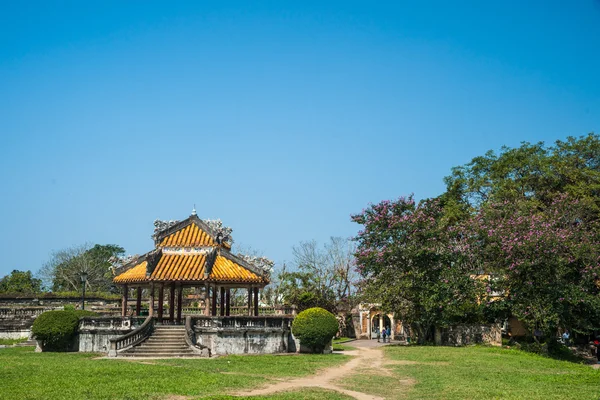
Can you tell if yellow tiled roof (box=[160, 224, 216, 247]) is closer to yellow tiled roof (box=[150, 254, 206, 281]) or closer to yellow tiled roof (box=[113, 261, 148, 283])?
yellow tiled roof (box=[150, 254, 206, 281])

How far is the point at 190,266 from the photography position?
102 ft

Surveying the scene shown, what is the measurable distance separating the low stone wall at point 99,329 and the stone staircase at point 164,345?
1.52 meters

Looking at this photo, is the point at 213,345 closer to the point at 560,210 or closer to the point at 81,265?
the point at 560,210

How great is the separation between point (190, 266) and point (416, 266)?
1329 centimetres

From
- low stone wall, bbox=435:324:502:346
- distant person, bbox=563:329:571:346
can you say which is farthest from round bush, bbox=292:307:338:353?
distant person, bbox=563:329:571:346

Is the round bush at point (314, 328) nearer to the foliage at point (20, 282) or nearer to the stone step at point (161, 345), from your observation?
the stone step at point (161, 345)

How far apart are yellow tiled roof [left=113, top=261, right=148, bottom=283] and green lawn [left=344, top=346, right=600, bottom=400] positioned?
12.8 metres

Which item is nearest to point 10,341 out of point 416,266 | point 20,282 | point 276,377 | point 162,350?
point 162,350

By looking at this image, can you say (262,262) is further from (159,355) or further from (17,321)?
(17,321)

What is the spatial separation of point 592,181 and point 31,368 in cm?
3619

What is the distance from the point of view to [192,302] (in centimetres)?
5269

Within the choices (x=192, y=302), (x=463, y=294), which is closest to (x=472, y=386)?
(x=463, y=294)

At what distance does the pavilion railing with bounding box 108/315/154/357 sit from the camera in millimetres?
26672

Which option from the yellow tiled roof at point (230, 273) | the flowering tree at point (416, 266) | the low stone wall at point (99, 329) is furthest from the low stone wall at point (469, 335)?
the low stone wall at point (99, 329)
